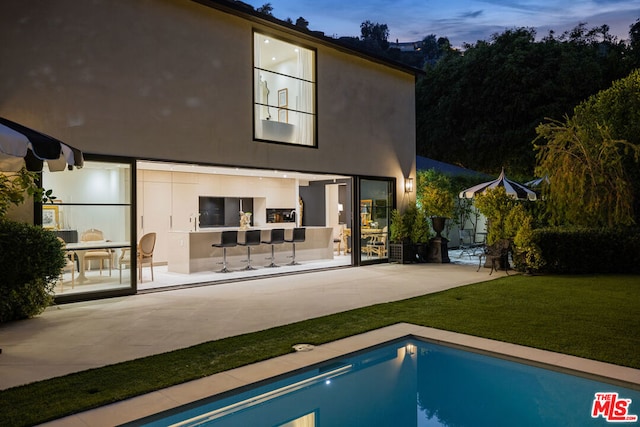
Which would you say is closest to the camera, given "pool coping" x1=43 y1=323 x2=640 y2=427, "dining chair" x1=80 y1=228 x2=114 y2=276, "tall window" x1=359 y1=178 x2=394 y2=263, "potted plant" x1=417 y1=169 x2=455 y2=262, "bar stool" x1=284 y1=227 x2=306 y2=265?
"pool coping" x1=43 y1=323 x2=640 y2=427

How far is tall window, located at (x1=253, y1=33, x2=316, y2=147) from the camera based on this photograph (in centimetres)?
1077

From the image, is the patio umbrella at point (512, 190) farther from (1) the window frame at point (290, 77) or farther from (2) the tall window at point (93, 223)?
(2) the tall window at point (93, 223)

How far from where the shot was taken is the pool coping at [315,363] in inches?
141

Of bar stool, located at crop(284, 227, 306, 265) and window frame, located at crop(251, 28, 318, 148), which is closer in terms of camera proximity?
window frame, located at crop(251, 28, 318, 148)

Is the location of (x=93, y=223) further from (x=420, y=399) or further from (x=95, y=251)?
(x=420, y=399)

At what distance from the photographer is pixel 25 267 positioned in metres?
6.31

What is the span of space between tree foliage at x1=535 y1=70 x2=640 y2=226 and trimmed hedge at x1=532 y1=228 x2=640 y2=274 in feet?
1.63

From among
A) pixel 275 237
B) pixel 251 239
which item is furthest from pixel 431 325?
pixel 275 237

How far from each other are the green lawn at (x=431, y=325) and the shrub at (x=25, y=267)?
104 inches

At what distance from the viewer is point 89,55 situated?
25.6ft

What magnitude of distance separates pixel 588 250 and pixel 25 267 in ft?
35.6

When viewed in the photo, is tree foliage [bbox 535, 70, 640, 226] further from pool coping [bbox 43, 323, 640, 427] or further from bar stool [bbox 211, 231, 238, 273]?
bar stool [bbox 211, 231, 238, 273]

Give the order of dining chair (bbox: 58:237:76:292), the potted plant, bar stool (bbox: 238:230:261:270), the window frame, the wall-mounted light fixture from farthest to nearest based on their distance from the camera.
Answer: the wall-mounted light fixture
the potted plant
bar stool (bbox: 238:230:261:270)
the window frame
dining chair (bbox: 58:237:76:292)

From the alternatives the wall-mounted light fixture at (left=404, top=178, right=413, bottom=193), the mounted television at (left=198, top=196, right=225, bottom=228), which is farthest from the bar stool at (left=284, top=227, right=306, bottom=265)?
the wall-mounted light fixture at (left=404, top=178, right=413, bottom=193)
